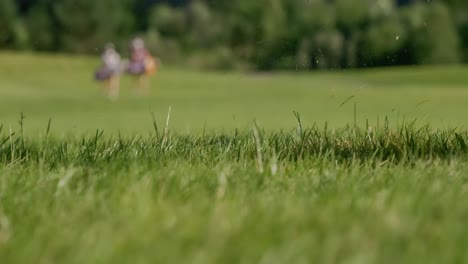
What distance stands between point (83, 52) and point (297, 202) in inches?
3031

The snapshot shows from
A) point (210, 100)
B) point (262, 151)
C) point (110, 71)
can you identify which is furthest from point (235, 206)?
point (110, 71)

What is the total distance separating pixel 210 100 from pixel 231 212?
1983 centimetres

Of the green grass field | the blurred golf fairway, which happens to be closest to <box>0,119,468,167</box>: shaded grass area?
the green grass field

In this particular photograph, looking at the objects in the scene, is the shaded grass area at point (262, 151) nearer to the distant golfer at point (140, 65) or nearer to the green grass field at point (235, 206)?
the green grass field at point (235, 206)

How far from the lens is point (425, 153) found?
2590 mm

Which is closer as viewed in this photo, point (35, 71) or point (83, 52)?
point (35, 71)

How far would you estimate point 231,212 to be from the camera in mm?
1408

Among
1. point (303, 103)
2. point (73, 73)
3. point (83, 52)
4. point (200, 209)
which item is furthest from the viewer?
point (83, 52)

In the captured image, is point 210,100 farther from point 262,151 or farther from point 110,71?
point 262,151

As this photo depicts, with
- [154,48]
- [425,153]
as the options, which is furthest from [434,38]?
[425,153]

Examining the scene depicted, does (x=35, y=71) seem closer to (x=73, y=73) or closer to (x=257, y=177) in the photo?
(x=73, y=73)

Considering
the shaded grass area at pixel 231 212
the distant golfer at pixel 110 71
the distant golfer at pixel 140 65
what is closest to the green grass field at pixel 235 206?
the shaded grass area at pixel 231 212

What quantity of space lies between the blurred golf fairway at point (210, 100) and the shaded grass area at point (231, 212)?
0.97m

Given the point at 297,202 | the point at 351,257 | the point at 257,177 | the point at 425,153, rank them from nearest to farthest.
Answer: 1. the point at 351,257
2. the point at 297,202
3. the point at 257,177
4. the point at 425,153
